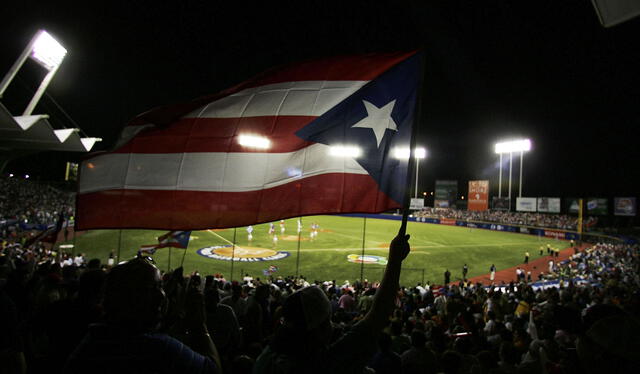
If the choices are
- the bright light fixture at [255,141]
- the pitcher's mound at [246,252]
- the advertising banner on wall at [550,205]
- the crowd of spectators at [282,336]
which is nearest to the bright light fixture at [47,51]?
the pitcher's mound at [246,252]

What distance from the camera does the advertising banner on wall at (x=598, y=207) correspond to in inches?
2392

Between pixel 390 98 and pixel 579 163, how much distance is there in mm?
89195

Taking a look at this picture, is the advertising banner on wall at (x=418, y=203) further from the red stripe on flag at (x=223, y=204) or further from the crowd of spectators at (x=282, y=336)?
the red stripe on flag at (x=223, y=204)

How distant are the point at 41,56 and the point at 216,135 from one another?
145ft

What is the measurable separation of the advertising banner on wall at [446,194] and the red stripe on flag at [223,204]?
8670cm

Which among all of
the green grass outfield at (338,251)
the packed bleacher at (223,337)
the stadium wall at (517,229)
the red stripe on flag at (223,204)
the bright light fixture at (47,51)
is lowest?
the green grass outfield at (338,251)

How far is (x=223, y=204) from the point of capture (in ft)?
16.0

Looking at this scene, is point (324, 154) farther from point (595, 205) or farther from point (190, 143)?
point (595, 205)

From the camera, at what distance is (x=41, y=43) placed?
1419 inches

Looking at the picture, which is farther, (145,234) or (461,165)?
(461,165)

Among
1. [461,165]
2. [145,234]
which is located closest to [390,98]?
[145,234]

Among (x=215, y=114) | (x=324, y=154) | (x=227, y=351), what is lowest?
(x=227, y=351)

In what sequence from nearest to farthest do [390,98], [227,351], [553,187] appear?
1. [227,351]
2. [390,98]
3. [553,187]

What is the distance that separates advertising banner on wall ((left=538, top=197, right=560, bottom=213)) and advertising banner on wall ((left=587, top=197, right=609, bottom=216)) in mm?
5402
